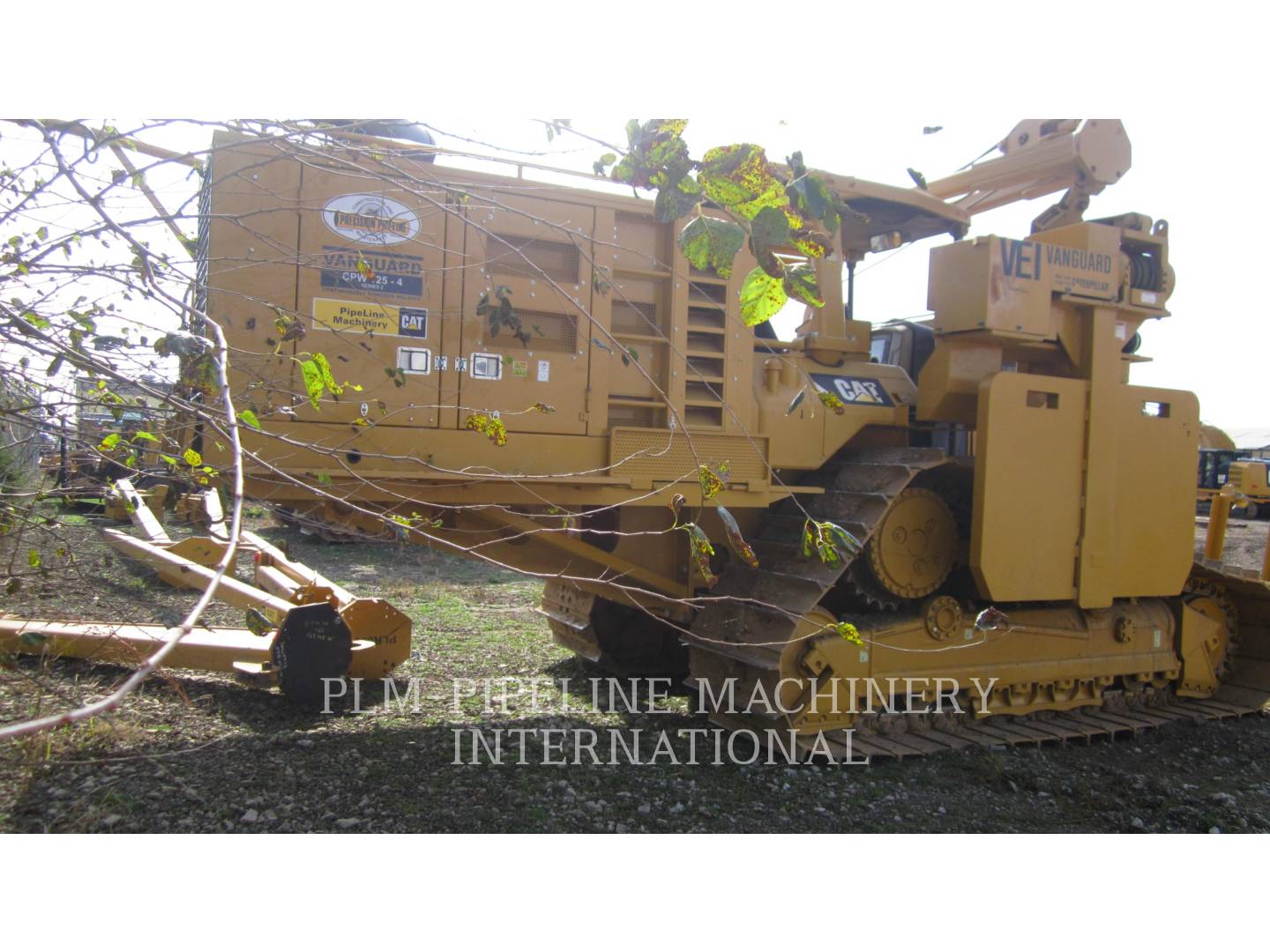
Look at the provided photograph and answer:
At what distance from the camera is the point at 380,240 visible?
459cm

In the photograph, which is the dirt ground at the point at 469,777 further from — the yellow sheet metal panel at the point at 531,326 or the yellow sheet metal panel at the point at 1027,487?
the yellow sheet metal panel at the point at 531,326

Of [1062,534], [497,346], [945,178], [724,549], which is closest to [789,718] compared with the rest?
[724,549]

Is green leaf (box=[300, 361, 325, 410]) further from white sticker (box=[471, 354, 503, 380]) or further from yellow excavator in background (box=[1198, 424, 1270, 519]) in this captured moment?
yellow excavator in background (box=[1198, 424, 1270, 519])

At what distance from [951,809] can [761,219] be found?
344 centimetres

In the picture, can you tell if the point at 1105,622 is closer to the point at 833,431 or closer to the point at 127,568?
the point at 833,431

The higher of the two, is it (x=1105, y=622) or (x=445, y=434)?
(x=445, y=434)

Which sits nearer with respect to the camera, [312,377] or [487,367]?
[312,377]

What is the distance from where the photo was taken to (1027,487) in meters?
5.55

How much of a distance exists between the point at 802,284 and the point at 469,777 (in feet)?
10.1

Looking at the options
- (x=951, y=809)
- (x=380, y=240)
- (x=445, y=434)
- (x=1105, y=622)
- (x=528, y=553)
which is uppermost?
(x=380, y=240)

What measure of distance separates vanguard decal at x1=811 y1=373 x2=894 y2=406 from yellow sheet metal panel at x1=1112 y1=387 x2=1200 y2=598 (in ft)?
4.84

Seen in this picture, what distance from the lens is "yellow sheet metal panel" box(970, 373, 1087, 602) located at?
5.42 meters

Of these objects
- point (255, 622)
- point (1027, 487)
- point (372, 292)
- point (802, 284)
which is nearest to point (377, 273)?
point (372, 292)

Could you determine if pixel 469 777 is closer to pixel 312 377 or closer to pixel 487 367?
pixel 487 367
